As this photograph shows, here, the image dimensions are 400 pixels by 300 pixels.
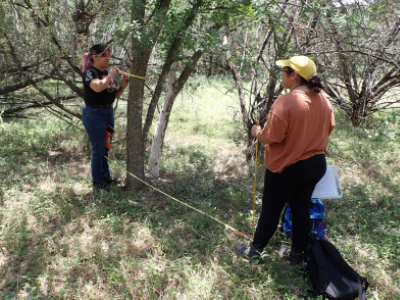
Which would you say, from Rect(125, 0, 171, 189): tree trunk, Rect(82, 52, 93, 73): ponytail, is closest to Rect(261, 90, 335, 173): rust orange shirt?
Rect(125, 0, 171, 189): tree trunk

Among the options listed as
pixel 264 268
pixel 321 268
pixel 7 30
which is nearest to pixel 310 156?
pixel 321 268

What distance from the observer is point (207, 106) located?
8.10 metres

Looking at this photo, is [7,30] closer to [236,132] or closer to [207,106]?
[236,132]

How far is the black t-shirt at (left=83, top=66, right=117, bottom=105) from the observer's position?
305 centimetres

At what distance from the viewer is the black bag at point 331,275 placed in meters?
2.21

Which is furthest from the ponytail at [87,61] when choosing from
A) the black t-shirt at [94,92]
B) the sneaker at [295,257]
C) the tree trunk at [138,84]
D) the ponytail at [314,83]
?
the sneaker at [295,257]

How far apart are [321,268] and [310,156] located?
0.85m

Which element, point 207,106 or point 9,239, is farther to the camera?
point 207,106

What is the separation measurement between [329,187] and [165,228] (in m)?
1.56

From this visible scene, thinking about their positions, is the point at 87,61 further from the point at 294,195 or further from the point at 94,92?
the point at 294,195

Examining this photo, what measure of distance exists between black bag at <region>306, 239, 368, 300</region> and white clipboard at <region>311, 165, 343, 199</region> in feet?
1.31

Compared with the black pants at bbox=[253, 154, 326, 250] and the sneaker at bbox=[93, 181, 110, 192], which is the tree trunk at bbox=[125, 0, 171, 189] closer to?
the sneaker at bbox=[93, 181, 110, 192]

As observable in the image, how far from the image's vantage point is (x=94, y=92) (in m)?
3.17

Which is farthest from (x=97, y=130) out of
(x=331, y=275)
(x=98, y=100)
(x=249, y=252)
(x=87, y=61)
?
(x=331, y=275)
